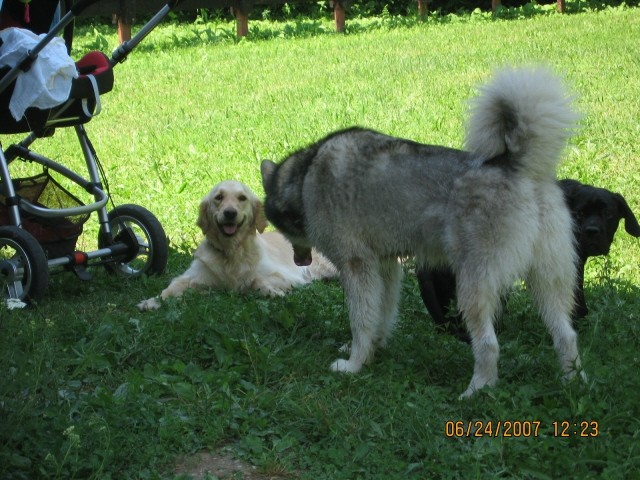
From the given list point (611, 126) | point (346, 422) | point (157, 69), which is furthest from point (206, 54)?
point (346, 422)

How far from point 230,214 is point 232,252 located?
35 cm

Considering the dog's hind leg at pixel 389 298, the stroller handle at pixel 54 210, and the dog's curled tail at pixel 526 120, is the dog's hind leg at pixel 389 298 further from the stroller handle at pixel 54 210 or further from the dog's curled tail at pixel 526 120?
the stroller handle at pixel 54 210

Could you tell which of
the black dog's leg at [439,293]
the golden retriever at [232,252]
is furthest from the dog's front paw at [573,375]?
the golden retriever at [232,252]

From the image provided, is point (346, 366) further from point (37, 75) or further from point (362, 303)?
point (37, 75)

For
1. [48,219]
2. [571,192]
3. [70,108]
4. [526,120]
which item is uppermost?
[526,120]

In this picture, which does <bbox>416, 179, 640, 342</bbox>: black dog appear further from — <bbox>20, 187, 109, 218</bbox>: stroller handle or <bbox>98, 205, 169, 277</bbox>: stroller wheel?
<bbox>20, 187, 109, 218</bbox>: stroller handle

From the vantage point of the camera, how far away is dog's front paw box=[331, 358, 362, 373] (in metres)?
5.06

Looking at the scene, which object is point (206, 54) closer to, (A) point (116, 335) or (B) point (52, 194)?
(B) point (52, 194)

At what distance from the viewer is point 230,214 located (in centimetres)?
685

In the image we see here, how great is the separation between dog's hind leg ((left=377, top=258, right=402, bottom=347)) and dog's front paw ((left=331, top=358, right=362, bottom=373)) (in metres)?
0.31

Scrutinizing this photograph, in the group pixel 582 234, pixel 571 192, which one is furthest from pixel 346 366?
pixel 571 192

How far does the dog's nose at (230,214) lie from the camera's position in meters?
6.83
